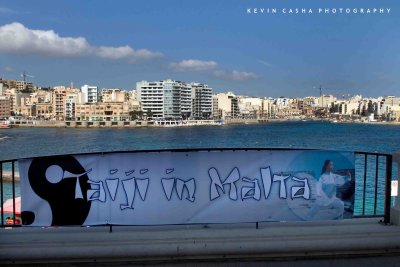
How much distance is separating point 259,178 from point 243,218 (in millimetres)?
488

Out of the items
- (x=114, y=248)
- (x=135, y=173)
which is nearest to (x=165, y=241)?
→ (x=114, y=248)

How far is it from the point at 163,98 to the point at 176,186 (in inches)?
6997

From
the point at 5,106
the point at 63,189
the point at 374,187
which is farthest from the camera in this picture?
the point at 5,106

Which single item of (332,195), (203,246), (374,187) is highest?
(332,195)

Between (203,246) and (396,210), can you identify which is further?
(396,210)

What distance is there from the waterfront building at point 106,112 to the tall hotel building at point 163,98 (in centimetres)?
1444

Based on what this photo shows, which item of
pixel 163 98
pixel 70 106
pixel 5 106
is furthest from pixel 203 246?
pixel 5 106

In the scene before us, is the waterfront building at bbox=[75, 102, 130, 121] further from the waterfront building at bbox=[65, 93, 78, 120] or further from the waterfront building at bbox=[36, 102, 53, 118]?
the waterfront building at bbox=[36, 102, 53, 118]

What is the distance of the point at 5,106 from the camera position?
17925 centimetres

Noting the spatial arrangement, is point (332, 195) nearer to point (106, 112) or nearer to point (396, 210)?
point (396, 210)

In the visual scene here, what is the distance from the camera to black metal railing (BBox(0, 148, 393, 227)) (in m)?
5.18

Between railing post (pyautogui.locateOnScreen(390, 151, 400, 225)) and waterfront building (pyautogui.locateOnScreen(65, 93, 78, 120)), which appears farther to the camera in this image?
waterfront building (pyautogui.locateOnScreen(65, 93, 78, 120))

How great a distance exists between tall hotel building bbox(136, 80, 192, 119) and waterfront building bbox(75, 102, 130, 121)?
47.4ft

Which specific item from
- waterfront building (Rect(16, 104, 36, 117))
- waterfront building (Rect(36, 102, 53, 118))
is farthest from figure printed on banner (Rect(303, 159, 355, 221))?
waterfront building (Rect(36, 102, 53, 118))
